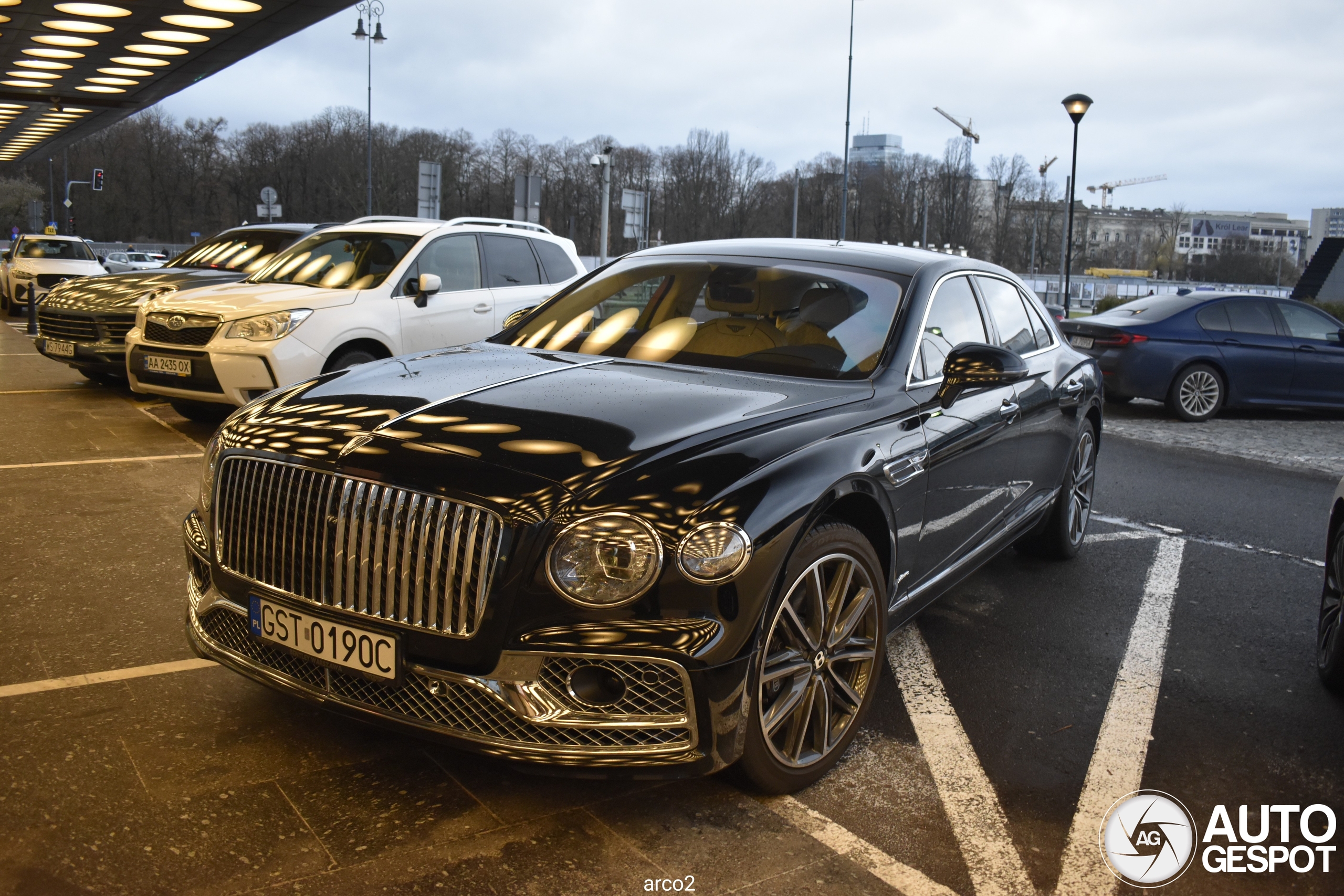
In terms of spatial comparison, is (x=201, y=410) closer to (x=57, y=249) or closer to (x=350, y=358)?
(x=350, y=358)

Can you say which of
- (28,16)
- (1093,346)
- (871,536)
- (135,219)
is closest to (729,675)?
(871,536)

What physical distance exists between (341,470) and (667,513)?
0.86 meters

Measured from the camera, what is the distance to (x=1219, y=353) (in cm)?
1278

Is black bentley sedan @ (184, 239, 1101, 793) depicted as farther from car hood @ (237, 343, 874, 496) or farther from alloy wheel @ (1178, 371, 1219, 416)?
alloy wheel @ (1178, 371, 1219, 416)

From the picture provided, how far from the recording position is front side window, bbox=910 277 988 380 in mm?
4152

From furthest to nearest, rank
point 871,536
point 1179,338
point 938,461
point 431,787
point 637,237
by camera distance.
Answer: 1. point 637,237
2. point 1179,338
3. point 938,461
4. point 871,536
5. point 431,787

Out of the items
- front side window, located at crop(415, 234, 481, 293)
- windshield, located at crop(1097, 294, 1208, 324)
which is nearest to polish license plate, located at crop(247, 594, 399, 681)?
front side window, located at crop(415, 234, 481, 293)

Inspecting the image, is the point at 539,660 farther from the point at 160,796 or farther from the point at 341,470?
the point at 160,796

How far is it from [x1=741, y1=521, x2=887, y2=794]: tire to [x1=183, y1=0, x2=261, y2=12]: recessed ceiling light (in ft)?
51.7

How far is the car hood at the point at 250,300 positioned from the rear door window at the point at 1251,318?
31.5 feet

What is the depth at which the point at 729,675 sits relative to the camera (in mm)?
2826

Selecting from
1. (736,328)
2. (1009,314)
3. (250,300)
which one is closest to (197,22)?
(250,300)

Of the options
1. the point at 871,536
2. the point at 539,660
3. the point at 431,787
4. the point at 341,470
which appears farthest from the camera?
→ the point at 871,536

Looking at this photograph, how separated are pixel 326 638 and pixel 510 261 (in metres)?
7.86
